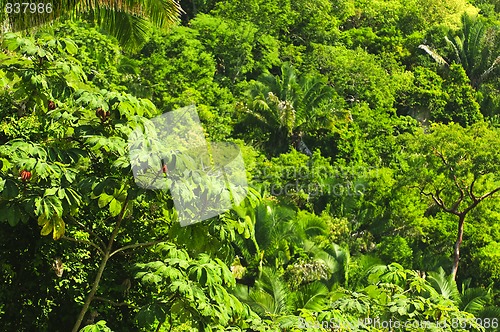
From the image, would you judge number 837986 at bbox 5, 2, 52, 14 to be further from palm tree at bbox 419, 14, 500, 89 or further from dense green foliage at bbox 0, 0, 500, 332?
palm tree at bbox 419, 14, 500, 89

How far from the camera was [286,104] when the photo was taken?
24.5 meters

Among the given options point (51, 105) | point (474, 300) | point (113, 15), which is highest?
point (51, 105)

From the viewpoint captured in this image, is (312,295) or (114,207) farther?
(312,295)

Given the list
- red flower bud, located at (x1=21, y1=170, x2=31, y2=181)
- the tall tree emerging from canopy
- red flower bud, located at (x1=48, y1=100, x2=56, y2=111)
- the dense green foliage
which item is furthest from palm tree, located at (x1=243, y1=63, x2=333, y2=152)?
red flower bud, located at (x1=21, y1=170, x2=31, y2=181)

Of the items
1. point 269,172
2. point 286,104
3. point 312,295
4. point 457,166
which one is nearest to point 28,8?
point 312,295

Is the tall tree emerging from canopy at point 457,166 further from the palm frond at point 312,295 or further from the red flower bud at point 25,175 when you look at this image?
the red flower bud at point 25,175

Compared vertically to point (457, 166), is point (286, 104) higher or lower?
lower

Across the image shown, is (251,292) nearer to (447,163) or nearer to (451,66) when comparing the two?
(447,163)

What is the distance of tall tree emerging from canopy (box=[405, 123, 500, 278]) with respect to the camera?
18.4 metres

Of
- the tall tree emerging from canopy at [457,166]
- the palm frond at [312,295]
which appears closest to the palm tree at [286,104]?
the tall tree emerging from canopy at [457,166]

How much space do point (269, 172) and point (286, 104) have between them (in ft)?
12.0

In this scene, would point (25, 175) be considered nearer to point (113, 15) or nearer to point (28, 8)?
point (28, 8)

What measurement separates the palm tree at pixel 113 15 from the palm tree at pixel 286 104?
575 inches

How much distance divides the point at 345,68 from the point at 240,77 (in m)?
3.92
